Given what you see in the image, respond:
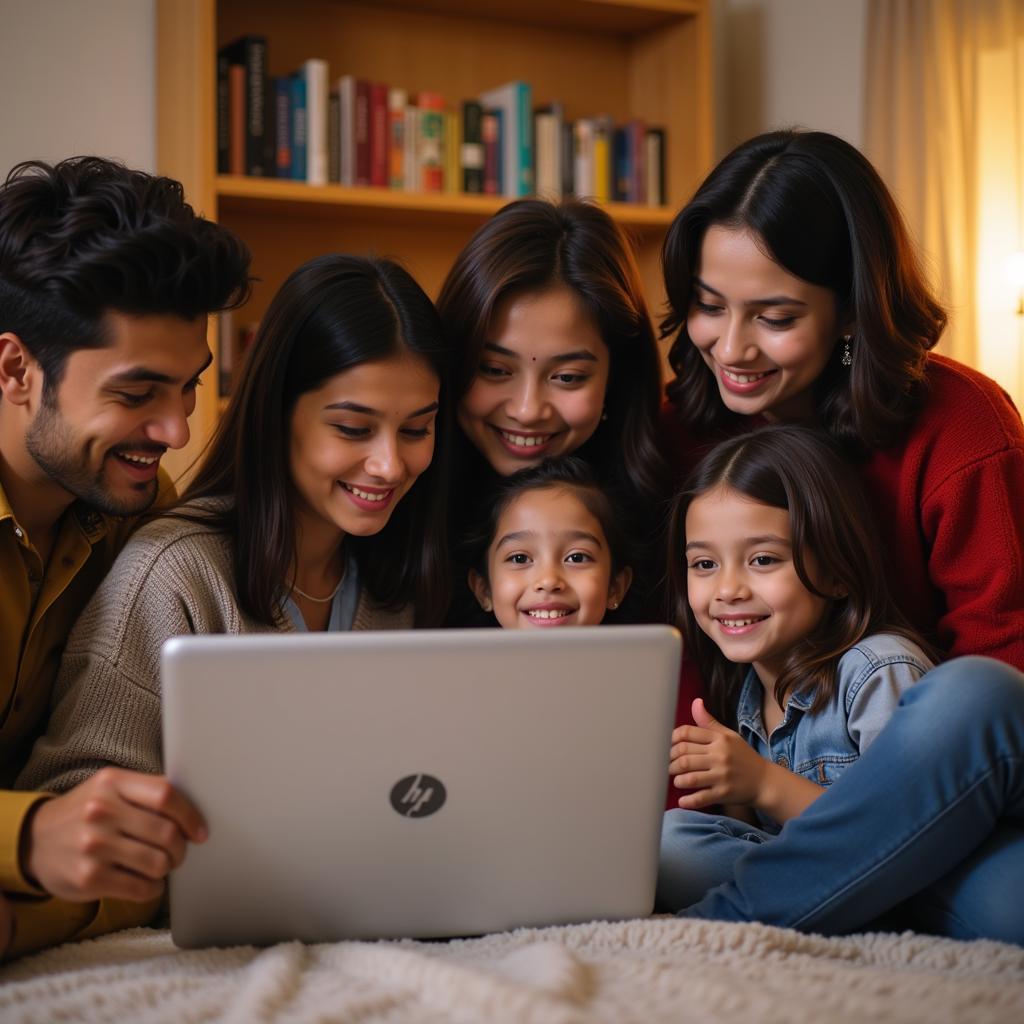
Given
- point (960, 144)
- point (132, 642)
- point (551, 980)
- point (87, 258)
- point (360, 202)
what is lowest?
point (551, 980)

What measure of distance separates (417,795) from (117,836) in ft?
0.85

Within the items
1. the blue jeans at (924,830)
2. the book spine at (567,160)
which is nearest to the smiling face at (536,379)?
the blue jeans at (924,830)

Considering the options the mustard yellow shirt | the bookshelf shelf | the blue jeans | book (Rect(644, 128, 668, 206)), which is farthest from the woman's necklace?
book (Rect(644, 128, 668, 206))

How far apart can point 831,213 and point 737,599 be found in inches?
21.5

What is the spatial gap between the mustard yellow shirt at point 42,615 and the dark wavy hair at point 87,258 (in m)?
0.20

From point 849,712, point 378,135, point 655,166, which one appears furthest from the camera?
point 655,166

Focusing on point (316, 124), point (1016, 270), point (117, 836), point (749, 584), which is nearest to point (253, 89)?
point (316, 124)

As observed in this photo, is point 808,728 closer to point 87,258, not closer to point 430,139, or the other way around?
point 87,258

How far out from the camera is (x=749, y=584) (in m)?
1.66

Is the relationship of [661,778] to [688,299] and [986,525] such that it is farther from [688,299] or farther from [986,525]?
[688,299]

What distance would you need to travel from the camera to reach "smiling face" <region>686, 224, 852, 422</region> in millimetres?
1755

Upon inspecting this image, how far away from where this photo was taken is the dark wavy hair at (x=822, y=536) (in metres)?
1.64

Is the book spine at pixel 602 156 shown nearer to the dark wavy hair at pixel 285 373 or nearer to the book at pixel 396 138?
the book at pixel 396 138

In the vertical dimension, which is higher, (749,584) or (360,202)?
(360,202)
